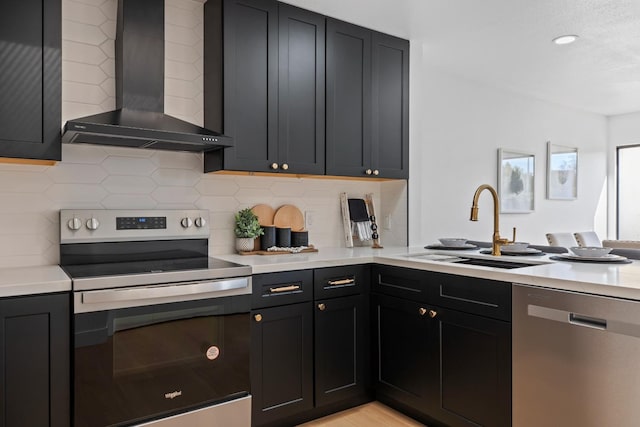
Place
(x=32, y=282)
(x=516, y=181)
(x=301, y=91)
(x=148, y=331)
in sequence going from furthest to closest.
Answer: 1. (x=516, y=181)
2. (x=301, y=91)
3. (x=148, y=331)
4. (x=32, y=282)

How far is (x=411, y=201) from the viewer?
3498mm

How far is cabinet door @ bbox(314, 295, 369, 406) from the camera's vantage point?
260 cm

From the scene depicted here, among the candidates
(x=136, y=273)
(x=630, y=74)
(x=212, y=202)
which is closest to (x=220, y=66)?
(x=212, y=202)

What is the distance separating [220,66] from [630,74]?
377 centimetres

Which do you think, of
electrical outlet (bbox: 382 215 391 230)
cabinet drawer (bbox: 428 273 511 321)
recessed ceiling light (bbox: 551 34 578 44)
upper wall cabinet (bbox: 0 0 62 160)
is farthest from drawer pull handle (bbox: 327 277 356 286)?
recessed ceiling light (bbox: 551 34 578 44)

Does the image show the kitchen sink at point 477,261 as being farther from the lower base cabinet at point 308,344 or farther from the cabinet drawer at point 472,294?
the lower base cabinet at point 308,344

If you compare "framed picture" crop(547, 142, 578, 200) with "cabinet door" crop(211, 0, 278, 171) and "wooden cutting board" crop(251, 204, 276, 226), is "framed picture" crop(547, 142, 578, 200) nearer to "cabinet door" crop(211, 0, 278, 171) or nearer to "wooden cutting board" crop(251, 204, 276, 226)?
"wooden cutting board" crop(251, 204, 276, 226)

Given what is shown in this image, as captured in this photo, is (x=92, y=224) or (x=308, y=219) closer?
(x=92, y=224)

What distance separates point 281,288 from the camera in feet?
8.07

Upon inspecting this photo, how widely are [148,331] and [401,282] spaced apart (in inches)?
53.3

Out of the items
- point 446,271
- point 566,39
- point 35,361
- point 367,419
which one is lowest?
point 367,419

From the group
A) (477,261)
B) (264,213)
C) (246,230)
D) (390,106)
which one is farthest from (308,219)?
(477,261)

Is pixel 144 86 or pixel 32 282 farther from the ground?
pixel 144 86

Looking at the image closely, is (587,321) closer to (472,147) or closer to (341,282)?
(341,282)
